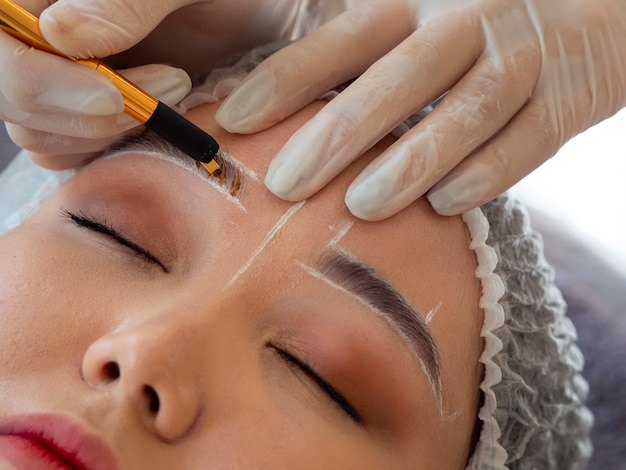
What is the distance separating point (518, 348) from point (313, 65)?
2.09 feet

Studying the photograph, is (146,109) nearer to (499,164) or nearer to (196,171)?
Result: (196,171)

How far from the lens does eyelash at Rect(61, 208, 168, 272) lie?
101cm

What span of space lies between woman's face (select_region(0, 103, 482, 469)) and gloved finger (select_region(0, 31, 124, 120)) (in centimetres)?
14

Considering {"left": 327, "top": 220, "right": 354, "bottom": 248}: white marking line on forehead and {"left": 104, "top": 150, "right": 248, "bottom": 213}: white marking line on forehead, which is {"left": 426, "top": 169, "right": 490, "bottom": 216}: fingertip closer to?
{"left": 327, "top": 220, "right": 354, "bottom": 248}: white marking line on forehead

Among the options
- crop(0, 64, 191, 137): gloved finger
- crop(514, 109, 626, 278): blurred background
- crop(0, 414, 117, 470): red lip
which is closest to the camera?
crop(0, 414, 117, 470): red lip

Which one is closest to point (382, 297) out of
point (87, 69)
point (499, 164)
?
point (499, 164)

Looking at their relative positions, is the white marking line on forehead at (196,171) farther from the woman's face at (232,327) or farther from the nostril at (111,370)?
the nostril at (111,370)

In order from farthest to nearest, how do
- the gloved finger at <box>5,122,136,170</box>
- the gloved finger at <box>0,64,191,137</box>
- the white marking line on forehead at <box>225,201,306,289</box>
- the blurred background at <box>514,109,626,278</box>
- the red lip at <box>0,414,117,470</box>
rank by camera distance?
the blurred background at <box>514,109,626,278</box> → the gloved finger at <box>5,122,136,170</box> → the gloved finger at <box>0,64,191,137</box> → the white marking line on forehead at <box>225,201,306,289</box> → the red lip at <box>0,414,117,470</box>

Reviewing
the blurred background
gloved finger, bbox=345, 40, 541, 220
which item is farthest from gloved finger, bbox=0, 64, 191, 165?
the blurred background

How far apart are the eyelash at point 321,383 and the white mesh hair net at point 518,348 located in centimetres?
28

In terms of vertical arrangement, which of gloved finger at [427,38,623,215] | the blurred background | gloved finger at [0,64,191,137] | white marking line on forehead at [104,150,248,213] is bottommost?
the blurred background

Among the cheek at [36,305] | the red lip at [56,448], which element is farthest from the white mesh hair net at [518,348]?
the red lip at [56,448]

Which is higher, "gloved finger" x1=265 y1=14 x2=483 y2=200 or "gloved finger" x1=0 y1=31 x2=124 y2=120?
"gloved finger" x1=0 y1=31 x2=124 y2=120

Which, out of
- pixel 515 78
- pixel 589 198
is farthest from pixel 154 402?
pixel 589 198
